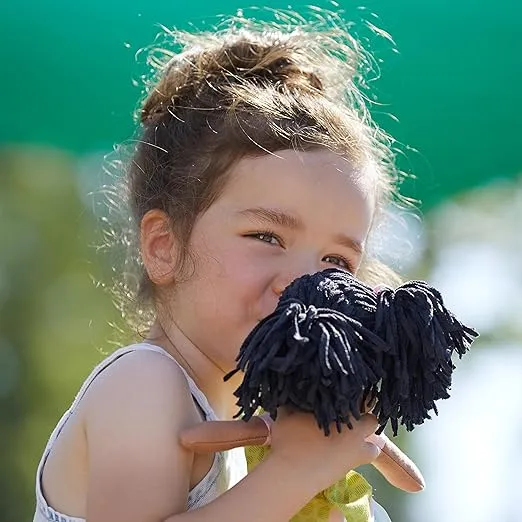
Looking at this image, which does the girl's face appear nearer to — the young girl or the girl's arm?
the young girl

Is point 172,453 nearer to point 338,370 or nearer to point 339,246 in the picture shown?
point 338,370

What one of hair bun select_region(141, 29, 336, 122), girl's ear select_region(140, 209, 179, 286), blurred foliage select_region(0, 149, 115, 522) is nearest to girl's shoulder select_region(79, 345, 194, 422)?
girl's ear select_region(140, 209, 179, 286)

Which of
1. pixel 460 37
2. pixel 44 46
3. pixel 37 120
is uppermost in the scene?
pixel 460 37

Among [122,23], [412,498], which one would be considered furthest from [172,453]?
[412,498]

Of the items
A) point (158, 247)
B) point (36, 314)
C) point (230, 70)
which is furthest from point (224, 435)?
point (36, 314)

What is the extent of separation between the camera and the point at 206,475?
1.40m

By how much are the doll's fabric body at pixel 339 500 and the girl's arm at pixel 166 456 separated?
102mm

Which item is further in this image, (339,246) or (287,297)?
(339,246)

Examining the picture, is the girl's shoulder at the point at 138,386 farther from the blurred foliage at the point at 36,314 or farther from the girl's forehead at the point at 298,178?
the blurred foliage at the point at 36,314

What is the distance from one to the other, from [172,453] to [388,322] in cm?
30

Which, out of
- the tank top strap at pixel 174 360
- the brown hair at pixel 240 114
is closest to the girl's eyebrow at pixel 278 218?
the brown hair at pixel 240 114

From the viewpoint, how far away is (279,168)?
5.04 feet

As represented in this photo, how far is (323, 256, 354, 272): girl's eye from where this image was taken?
1.51 metres

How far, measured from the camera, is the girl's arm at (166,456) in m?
1.22
